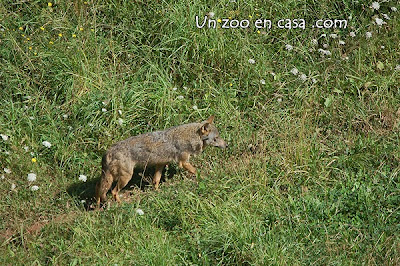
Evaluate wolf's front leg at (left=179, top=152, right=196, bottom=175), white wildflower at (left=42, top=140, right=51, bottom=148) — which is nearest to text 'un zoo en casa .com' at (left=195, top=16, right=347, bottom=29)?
wolf's front leg at (left=179, top=152, right=196, bottom=175)

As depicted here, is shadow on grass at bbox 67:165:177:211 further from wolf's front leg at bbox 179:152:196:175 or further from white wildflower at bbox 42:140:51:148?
white wildflower at bbox 42:140:51:148

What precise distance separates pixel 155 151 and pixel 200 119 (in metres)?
1.21

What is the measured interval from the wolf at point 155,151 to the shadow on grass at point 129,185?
162 millimetres

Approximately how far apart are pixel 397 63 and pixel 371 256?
14.4ft

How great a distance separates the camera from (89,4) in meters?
11.1

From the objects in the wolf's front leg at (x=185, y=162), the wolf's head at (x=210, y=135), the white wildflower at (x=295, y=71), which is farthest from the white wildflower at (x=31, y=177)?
the white wildflower at (x=295, y=71)

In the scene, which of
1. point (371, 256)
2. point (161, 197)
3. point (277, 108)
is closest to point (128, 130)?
point (161, 197)

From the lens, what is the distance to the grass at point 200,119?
767 centimetres

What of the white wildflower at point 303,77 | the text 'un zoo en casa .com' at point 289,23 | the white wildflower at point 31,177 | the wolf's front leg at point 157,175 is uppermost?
the text 'un zoo en casa .com' at point 289,23

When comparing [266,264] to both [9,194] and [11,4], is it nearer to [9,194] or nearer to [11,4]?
[9,194]

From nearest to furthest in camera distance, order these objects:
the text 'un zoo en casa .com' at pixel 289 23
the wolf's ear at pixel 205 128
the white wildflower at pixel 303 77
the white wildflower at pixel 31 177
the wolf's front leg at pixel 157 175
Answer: the white wildflower at pixel 31 177 → the wolf's front leg at pixel 157 175 → the wolf's ear at pixel 205 128 → the white wildflower at pixel 303 77 → the text 'un zoo en casa .com' at pixel 289 23

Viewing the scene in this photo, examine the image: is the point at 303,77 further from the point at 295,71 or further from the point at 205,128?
the point at 205,128

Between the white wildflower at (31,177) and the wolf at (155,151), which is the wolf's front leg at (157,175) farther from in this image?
the white wildflower at (31,177)

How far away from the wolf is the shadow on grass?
0.53 ft
